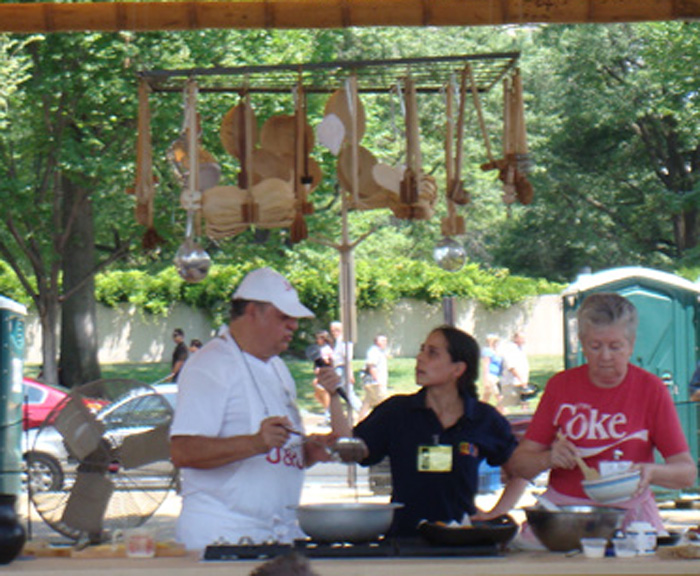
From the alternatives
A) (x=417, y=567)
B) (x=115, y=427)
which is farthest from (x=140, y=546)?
(x=115, y=427)

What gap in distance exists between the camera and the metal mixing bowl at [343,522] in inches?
172

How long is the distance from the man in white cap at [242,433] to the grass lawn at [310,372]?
24120 mm

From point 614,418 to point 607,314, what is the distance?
36cm

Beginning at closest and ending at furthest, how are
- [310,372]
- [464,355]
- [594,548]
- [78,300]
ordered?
[594,548] → [464,355] → [78,300] → [310,372]

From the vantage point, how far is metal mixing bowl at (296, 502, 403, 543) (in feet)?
14.3

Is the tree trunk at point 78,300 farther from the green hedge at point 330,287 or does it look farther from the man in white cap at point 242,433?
the man in white cap at point 242,433

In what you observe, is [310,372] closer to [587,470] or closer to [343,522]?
[587,470]

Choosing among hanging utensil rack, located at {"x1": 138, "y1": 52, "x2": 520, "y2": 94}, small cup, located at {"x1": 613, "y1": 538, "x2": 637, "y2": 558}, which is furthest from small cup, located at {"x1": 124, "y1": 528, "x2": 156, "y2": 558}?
hanging utensil rack, located at {"x1": 138, "y1": 52, "x2": 520, "y2": 94}

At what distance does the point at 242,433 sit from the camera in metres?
4.75

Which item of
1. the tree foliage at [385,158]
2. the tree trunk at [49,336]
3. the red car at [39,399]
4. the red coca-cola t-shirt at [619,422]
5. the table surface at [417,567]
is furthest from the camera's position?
the tree trunk at [49,336]

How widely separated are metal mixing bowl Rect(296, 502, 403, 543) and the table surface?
16 cm

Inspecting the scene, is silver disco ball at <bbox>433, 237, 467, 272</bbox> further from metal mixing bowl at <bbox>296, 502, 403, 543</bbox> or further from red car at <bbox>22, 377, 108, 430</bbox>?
red car at <bbox>22, 377, 108, 430</bbox>

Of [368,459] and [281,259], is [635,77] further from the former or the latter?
[368,459]

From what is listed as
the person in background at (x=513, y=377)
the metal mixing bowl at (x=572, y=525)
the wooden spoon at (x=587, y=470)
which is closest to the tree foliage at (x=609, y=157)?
the person in background at (x=513, y=377)
